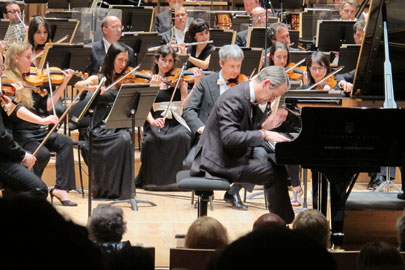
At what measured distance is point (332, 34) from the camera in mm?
8039

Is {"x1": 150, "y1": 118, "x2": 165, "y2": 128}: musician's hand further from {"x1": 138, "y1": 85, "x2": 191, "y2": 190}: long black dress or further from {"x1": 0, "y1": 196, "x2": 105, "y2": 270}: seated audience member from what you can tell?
{"x1": 0, "y1": 196, "x2": 105, "y2": 270}: seated audience member

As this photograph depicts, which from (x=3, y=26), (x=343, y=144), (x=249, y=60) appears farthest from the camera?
(x=3, y=26)

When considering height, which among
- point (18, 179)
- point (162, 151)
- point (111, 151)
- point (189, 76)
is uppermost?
point (189, 76)

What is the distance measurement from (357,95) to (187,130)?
93.3 inches

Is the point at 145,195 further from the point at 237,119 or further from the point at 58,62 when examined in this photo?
the point at 237,119

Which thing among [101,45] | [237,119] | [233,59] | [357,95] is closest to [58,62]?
[101,45]

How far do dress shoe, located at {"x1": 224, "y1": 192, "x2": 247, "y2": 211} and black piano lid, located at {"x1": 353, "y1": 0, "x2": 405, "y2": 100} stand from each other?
1.80 metres

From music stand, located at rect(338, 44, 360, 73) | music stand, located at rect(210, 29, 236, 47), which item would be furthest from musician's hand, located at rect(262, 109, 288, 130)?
music stand, located at rect(210, 29, 236, 47)

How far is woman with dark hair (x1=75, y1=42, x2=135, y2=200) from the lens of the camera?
5.98 metres

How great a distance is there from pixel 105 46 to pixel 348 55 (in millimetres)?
2420

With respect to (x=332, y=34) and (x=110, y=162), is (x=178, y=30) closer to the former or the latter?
(x=332, y=34)

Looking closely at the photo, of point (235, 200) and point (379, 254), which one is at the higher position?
point (379, 254)

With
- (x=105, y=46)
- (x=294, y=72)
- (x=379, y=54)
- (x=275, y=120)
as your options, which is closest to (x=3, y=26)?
(x=105, y=46)

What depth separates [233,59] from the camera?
570 centimetres
